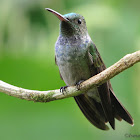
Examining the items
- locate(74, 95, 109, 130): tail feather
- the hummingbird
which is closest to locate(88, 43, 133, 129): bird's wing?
the hummingbird

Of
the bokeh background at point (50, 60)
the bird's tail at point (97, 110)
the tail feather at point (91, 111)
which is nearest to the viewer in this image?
the bokeh background at point (50, 60)

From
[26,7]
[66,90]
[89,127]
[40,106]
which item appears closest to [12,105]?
[40,106]

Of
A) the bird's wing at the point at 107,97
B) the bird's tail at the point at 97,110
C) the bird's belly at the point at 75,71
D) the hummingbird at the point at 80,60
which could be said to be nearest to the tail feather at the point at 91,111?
the bird's tail at the point at 97,110

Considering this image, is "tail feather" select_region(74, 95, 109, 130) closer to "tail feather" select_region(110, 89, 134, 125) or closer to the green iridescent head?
"tail feather" select_region(110, 89, 134, 125)

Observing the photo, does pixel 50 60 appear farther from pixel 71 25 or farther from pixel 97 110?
pixel 97 110

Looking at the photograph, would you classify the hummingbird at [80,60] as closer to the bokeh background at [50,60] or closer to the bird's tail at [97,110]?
the bird's tail at [97,110]

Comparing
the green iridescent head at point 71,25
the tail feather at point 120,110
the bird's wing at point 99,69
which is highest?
Answer: the green iridescent head at point 71,25

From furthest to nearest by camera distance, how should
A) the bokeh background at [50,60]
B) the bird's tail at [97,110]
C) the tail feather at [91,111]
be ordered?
the tail feather at [91,111]
the bird's tail at [97,110]
the bokeh background at [50,60]

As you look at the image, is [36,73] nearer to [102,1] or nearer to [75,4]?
[75,4]
